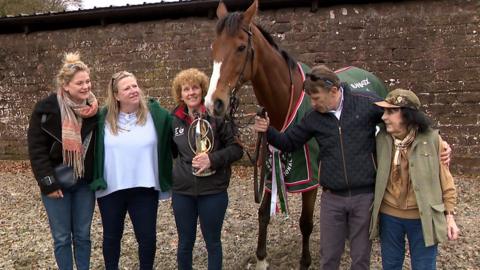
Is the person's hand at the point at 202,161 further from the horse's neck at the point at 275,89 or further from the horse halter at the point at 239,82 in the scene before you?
the horse's neck at the point at 275,89

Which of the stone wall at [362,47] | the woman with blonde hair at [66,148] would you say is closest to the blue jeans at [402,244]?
the woman with blonde hair at [66,148]

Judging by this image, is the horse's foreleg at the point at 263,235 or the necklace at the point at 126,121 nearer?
the necklace at the point at 126,121

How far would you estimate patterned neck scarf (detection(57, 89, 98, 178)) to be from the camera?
2820 millimetres

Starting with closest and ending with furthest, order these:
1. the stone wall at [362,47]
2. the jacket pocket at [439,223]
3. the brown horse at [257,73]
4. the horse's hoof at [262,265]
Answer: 1. the jacket pocket at [439,223]
2. the brown horse at [257,73]
3. the horse's hoof at [262,265]
4. the stone wall at [362,47]

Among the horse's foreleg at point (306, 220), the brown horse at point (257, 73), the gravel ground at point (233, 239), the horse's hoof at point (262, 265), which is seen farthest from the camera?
the gravel ground at point (233, 239)

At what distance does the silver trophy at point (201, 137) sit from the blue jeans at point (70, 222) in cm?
87

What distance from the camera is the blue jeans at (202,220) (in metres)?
2.91

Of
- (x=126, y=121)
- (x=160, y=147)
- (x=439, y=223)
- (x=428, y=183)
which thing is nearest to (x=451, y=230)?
(x=439, y=223)

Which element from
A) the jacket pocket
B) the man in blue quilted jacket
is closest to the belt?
the man in blue quilted jacket

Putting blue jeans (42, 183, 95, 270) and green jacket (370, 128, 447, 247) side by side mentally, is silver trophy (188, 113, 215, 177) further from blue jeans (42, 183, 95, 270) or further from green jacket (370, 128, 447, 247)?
green jacket (370, 128, 447, 247)

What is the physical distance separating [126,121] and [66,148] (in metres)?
0.44

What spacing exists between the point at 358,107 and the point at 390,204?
0.63 m

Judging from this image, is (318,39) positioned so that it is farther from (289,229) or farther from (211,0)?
(289,229)

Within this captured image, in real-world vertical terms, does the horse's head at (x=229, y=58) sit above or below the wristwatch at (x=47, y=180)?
above
